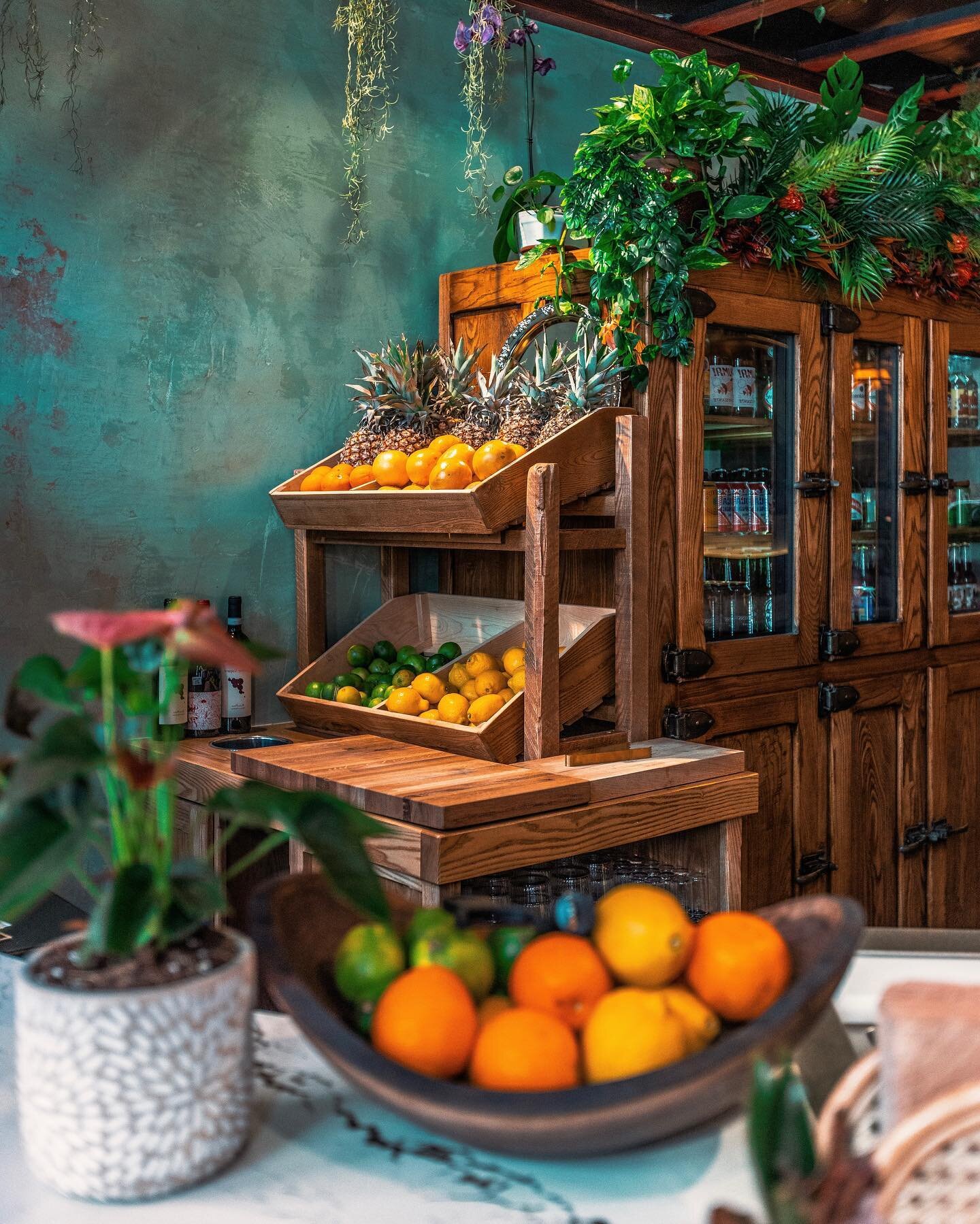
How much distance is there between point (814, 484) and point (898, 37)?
4.84 feet

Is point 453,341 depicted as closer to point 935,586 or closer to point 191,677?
point 191,677

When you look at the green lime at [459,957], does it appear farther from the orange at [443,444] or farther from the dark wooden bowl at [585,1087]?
the orange at [443,444]

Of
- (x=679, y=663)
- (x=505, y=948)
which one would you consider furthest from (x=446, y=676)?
(x=505, y=948)

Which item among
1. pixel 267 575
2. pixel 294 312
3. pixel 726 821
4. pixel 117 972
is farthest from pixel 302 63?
pixel 117 972

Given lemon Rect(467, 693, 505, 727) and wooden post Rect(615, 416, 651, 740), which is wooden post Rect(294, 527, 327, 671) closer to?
lemon Rect(467, 693, 505, 727)

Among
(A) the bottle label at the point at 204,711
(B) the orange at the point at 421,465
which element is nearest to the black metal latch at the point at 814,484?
(B) the orange at the point at 421,465

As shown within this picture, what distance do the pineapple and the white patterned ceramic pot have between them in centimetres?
191

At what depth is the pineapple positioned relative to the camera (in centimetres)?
264

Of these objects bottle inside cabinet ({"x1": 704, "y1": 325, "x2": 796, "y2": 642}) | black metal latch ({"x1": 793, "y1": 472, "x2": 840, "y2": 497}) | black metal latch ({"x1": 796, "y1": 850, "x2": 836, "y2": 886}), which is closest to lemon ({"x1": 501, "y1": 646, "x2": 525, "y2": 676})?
bottle inside cabinet ({"x1": 704, "y1": 325, "x2": 796, "y2": 642})

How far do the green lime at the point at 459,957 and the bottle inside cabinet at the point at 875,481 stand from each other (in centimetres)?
262

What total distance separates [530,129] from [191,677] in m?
1.84

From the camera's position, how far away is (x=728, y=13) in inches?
135

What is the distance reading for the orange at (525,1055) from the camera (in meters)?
0.84

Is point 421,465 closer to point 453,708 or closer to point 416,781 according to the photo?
point 453,708
